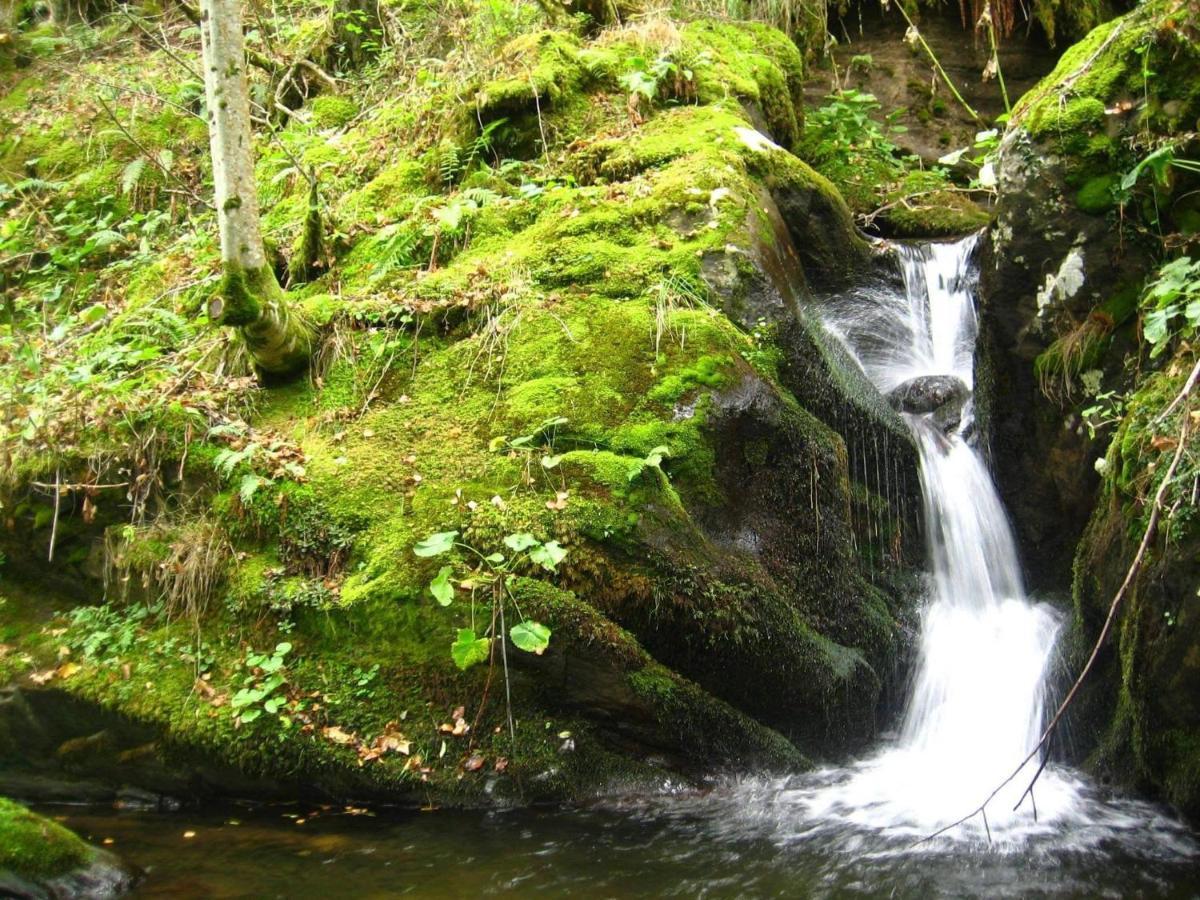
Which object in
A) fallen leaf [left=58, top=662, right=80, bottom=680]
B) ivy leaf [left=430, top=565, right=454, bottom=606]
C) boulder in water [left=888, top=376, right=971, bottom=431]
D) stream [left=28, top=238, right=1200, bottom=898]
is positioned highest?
boulder in water [left=888, top=376, right=971, bottom=431]

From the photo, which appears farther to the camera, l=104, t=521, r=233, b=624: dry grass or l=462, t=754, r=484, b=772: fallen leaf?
l=104, t=521, r=233, b=624: dry grass

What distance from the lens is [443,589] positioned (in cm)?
429

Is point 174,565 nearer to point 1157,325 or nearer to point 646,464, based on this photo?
point 646,464

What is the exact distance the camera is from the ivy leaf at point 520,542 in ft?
14.9

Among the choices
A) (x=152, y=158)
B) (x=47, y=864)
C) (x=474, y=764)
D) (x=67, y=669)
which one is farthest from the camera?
(x=152, y=158)

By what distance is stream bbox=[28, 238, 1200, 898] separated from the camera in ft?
12.5

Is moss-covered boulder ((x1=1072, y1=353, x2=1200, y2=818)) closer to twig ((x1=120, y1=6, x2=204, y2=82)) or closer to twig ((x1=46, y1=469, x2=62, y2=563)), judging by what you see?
twig ((x1=46, y1=469, x2=62, y2=563))

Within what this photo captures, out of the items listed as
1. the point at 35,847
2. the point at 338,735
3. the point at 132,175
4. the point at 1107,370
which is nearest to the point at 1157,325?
the point at 1107,370

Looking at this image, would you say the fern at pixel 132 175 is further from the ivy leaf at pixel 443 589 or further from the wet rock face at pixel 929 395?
the wet rock face at pixel 929 395

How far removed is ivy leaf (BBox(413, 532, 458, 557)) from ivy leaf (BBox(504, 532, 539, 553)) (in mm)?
283

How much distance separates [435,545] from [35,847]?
2019 mm

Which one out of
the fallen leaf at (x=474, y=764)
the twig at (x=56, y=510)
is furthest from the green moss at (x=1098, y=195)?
the twig at (x=56, y=510)

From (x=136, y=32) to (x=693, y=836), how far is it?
12.3 m

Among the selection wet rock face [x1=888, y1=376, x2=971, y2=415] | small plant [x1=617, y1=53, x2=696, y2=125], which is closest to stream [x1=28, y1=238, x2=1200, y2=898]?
wet rock face [x1=888, y1=376, x2=971, y2=415]
